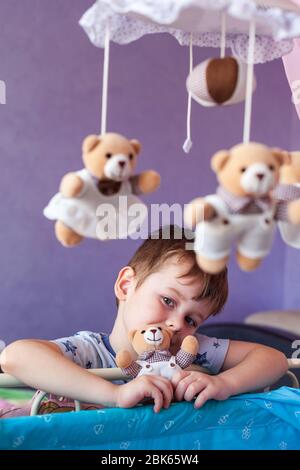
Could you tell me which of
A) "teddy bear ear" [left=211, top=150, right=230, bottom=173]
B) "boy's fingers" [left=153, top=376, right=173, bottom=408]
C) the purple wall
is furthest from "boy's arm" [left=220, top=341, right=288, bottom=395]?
the purple wall

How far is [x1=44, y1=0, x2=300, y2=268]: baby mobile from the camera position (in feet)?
2.39

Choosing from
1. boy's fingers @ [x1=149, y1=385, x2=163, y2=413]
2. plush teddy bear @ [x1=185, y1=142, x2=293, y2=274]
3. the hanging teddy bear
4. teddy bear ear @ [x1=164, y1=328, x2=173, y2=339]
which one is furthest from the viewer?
teddy bear ear @ [x1=164, y1=328, x2=173, y2=339]

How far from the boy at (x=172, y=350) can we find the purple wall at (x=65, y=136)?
113cm

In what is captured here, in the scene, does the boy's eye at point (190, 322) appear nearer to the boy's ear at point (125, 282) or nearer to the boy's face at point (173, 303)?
the boy's face at point (173, 303)

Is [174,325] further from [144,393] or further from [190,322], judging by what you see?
[144,393]

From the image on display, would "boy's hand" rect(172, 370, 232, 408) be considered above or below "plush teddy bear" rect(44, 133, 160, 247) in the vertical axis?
below

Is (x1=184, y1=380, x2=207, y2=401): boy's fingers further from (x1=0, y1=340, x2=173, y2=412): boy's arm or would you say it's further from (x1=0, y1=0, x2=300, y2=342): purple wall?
(x1=0, y1=0, x2=300, y2=342): purple wall

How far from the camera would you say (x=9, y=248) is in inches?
93.1

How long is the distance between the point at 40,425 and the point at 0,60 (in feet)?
5.34

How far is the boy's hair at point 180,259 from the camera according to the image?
1.18m

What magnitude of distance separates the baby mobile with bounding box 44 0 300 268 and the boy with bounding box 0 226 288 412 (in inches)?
9.6

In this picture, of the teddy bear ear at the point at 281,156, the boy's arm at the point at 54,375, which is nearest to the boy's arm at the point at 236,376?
the boy's arm at the point at 54,375

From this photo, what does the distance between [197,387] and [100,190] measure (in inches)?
14.0
